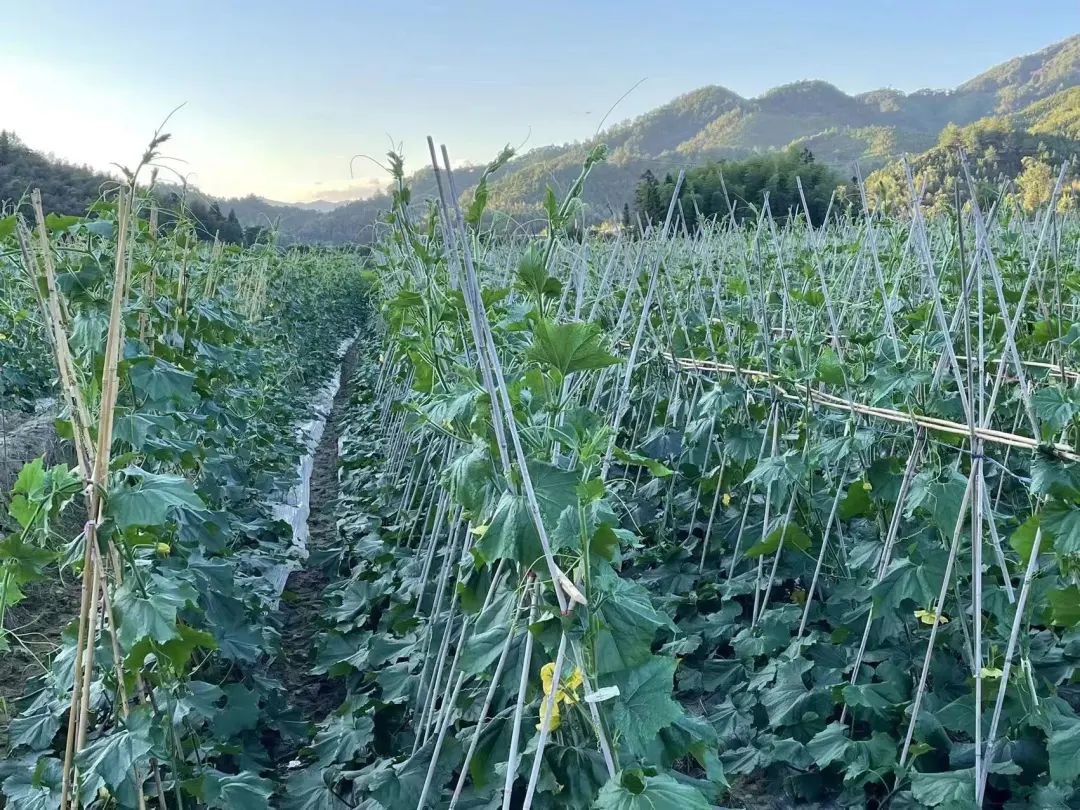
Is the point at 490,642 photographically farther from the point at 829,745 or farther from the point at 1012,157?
the point at 1012,157

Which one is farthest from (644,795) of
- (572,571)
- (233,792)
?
(233,792)

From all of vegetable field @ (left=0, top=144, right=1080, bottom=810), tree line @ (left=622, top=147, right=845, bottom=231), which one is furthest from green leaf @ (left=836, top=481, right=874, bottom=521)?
tree line @ (left=622, top=147, right=845, bottom=231)

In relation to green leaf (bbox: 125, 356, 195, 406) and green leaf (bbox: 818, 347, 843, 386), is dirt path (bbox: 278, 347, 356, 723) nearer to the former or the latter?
green leaf (bbox: 125, 356, 195, 406)

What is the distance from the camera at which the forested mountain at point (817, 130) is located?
41.1 feet

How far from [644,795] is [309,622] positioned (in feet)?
12.3

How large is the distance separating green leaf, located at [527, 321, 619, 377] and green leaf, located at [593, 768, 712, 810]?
29.6 inches

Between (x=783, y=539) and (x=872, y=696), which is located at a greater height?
(x=783, y=539)

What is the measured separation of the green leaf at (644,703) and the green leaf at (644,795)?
75 mm

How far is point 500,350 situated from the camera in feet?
8.43

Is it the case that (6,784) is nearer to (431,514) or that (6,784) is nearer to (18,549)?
(18,549)

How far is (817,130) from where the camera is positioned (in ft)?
315

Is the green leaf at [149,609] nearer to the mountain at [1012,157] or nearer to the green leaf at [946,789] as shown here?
the green leaf at [946,789]

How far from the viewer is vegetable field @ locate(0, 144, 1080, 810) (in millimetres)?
1666

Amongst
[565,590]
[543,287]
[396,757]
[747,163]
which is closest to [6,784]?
[396,757]
